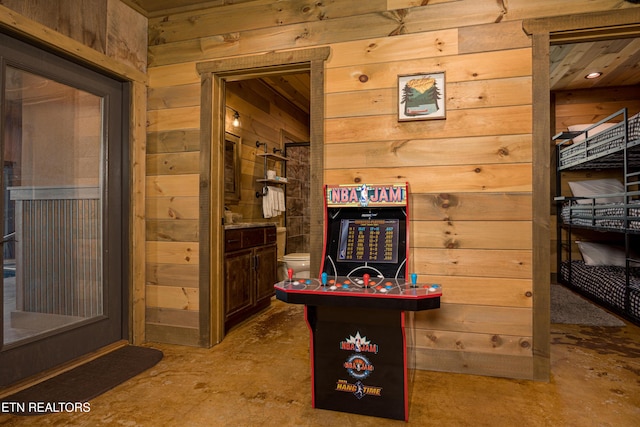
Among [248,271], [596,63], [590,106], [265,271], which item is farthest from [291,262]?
[590,106]

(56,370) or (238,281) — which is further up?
(238,281)

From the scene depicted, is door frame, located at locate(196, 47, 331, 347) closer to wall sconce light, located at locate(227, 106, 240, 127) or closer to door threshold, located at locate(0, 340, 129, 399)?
door threshold, located at locate(0, 340, 129, 399)

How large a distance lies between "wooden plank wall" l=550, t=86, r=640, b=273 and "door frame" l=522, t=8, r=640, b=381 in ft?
11.4

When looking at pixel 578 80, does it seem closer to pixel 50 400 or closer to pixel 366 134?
pixel 366 134

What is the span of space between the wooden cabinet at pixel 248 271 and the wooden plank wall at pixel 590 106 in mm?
4427

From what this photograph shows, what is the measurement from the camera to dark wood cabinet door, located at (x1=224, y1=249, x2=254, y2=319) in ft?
10.4

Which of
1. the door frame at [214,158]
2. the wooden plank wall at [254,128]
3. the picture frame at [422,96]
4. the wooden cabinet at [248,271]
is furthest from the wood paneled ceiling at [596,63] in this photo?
the wooden cabinet at [248,271]

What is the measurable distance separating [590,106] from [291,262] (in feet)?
15.6

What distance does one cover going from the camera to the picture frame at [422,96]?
240 cm

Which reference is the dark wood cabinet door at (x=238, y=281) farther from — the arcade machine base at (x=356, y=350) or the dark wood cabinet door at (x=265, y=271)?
the arcade machine base at (x=356, y=350)

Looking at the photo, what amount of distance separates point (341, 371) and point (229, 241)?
5.42ft

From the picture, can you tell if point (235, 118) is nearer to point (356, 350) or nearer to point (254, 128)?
point (254, 128)

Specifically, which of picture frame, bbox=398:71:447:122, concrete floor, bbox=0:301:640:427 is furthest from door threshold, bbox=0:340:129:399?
picture frame, bbox=398:71:447:122

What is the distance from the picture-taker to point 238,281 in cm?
335
